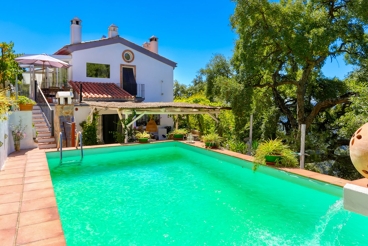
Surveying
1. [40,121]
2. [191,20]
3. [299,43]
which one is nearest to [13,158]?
[40,121]

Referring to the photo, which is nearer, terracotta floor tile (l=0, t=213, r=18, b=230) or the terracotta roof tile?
terracotta floor tile (l=0, t=213, r=18, b=230)

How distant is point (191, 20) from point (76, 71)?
488 inches

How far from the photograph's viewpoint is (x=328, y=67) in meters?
14.3

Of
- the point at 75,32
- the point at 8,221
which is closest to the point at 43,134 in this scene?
the point at 75,32

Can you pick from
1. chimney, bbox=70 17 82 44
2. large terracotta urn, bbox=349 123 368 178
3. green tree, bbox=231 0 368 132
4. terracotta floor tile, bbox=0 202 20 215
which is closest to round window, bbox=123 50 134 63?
chimney, bbox=70 17 82 44

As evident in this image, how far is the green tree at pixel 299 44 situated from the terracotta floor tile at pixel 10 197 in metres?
11.6

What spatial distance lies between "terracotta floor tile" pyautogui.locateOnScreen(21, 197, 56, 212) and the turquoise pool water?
0.80m

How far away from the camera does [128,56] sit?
864 inches

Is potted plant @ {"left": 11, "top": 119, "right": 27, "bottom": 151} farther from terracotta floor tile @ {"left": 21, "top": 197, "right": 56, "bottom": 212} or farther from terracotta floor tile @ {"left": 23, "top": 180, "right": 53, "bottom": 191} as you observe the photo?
terracotta floor tile @ {"left": 21, "top": 197, "right": 56, "bottom": 212}

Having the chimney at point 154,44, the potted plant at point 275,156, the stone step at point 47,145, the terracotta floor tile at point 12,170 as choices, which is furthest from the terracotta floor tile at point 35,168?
the chimney at point 154,44

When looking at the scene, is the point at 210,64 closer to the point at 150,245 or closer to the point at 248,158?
the point at 248,158

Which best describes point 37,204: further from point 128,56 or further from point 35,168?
point 128,56

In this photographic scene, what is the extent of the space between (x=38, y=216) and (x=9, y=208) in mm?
899

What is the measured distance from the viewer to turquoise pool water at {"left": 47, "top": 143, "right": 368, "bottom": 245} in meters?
5.71
